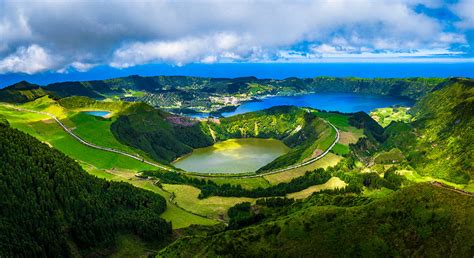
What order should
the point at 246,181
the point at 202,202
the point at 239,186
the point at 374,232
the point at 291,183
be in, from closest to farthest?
the point at 374,232 < the point at 202,202 < the point at 239,186 < the point at 291,183 < the point at 246,181

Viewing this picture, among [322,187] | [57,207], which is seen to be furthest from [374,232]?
[322,187]

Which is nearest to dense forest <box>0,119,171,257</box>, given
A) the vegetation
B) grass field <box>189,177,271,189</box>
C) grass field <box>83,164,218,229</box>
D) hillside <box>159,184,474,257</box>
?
grass field <box>83,164,218,229</box>

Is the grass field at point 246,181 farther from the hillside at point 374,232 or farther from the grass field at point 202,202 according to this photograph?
the hillside at point 374,232

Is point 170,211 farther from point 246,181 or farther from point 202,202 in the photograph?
point 246,181

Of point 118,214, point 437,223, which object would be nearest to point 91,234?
point 118,214

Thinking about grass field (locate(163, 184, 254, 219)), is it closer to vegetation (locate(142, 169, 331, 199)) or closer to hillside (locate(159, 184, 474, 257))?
vegetation (locate(142, 169, 331, 199))

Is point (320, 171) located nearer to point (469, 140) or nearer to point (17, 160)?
point (469, 140)
